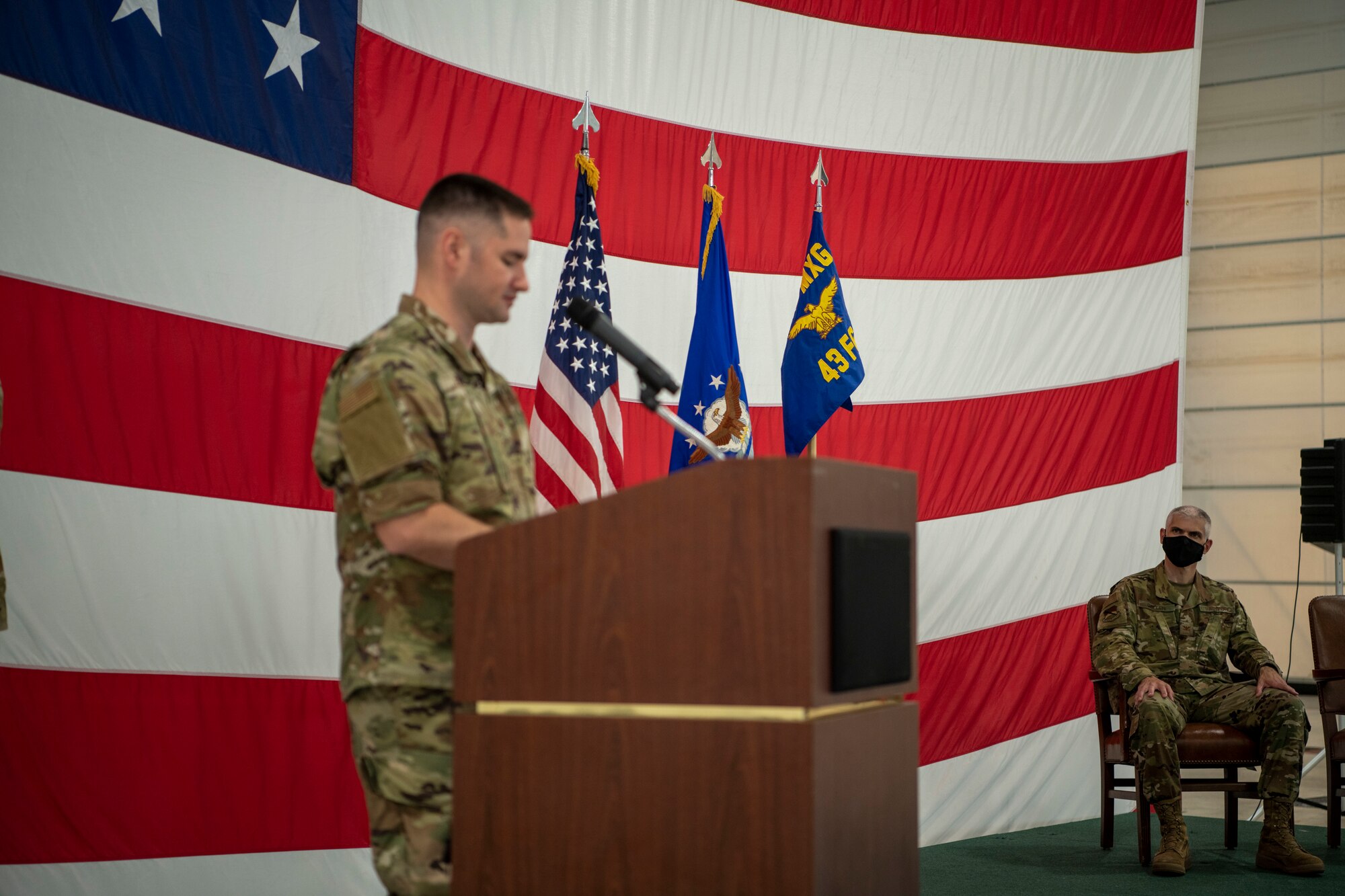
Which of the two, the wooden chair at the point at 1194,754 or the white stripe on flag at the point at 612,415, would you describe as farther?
the wooden chair at the point at 1194,754

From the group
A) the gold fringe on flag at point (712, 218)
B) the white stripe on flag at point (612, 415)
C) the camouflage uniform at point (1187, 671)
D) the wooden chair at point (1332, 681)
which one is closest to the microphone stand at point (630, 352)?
the white stripe on flag at point (612, 415)

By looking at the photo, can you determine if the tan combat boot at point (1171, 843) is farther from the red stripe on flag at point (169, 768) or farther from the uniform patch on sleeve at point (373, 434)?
the uniform patch on sleeve at point (373, 434)

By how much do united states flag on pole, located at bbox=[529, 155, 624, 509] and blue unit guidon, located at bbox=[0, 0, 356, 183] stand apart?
2.36ft

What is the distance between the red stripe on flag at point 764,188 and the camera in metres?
3.51

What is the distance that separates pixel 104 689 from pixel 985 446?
3.32 m

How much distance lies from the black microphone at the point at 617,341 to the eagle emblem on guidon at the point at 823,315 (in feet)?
8.55

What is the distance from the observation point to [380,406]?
1416mm

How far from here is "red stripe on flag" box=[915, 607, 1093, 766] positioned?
4695 mm

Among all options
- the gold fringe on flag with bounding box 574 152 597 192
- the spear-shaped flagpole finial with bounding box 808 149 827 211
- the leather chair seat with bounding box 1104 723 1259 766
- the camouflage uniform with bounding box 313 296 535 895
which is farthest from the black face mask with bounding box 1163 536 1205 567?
the camouflage uniform with bounding box 313 296 535 895

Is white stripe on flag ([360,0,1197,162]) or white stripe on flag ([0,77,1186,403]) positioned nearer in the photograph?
white stripe on flag ([0,77,1186,403])

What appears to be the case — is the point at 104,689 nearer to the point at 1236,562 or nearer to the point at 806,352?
the point at 806,352

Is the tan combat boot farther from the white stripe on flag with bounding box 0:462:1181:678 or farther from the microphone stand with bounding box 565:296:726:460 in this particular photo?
the microphone stand with bounding box 565:296:726:460

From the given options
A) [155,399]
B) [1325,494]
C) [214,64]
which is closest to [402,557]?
[155,399]

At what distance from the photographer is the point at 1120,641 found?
400 cm
